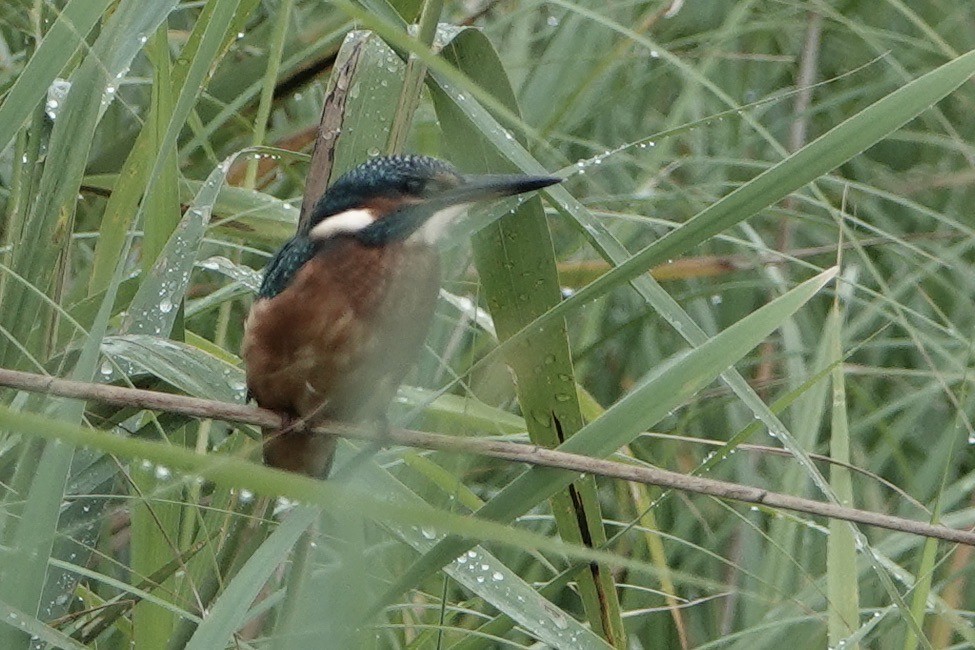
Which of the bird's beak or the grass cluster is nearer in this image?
the grass cluster

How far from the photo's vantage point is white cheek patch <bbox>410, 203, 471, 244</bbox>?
5.42 feet

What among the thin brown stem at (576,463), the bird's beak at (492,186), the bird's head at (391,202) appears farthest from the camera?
the bird's head at (391,202)

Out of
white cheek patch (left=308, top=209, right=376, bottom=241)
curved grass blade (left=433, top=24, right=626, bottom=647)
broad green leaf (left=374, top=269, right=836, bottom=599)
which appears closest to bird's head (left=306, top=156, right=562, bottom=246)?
white cheek patch (left=308, top=209, right=376, bottom=241)

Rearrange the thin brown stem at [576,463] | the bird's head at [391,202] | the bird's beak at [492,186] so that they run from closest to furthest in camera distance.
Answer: the thin brown stem at [576,463]
the bird's beak at [492,186]
the bird's head at [391,202]

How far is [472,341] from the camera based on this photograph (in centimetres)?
187

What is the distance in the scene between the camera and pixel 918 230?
268 cm

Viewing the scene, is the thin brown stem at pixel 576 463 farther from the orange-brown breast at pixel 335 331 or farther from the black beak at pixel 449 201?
the orange-brown breast at pixel 335 331

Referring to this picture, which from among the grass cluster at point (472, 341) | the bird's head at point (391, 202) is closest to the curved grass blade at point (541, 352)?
the grass cluster at point (472, 341)

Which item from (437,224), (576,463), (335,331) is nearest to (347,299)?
(335,331)

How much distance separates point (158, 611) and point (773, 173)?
0.78m

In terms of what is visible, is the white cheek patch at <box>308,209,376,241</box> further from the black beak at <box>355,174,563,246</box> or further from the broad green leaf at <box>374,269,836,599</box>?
the broad green leaf at <box>374,269,836,599</box>

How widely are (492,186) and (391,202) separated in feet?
0.83

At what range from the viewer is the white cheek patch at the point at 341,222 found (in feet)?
5.52

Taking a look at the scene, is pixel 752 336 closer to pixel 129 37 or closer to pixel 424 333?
pixel 424 333
